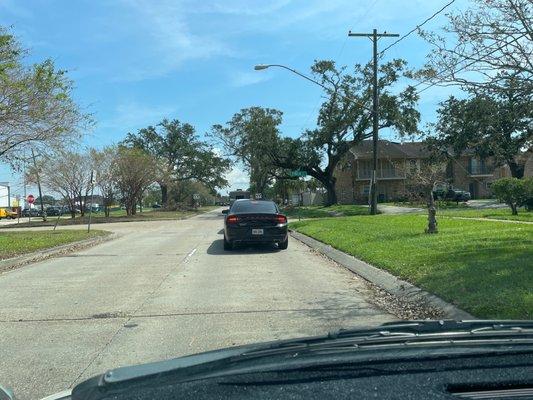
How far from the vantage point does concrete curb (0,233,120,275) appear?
15.8m

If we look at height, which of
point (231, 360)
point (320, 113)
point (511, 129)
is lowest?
point (231, 360)

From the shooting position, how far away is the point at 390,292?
10.2 metres

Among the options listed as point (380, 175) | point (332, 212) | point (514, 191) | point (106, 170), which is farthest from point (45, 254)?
point (380, 175)

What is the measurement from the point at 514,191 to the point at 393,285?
19143mm

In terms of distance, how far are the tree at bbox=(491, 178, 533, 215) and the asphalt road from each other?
50.5 ft

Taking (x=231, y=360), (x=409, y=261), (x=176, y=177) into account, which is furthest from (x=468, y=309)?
(x=176, y=177)

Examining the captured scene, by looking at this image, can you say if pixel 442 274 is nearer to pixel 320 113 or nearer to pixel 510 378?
pixel 510 378

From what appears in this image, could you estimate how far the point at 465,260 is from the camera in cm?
1144

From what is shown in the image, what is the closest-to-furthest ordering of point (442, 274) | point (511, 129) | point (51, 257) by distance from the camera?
point (442, 274)
point (511, 129)
point (51, 257)

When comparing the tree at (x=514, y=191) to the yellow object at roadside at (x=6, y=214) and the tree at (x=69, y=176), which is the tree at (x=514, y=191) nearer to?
the tree at (x=69, y=176)

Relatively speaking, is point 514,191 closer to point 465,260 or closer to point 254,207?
point 254,207

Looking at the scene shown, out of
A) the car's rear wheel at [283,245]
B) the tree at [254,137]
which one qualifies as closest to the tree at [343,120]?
the tree at [254,137]

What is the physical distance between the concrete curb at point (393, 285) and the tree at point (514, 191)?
44.9 feet

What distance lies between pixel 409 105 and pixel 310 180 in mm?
39060
